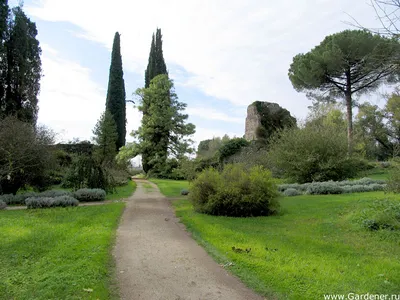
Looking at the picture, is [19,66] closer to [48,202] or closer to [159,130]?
[159,130]

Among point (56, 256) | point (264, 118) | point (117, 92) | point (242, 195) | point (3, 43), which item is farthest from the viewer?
point (117, 92)

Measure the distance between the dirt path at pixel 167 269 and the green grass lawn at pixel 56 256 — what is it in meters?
0.27

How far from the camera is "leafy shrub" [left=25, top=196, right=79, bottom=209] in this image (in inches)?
449

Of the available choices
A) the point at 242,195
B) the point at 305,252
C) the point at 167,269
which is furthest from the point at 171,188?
the point at 167,269

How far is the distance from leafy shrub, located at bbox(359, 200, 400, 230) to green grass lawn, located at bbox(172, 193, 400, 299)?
0.78ft

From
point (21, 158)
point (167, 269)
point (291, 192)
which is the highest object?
point (21, 158)

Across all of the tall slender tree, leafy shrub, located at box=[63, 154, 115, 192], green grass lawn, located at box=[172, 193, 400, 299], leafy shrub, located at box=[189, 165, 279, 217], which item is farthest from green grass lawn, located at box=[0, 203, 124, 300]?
the tall slender tree

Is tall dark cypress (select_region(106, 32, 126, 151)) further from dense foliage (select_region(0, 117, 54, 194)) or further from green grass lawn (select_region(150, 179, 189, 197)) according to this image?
dense foliage (select_region(0, 117, 54, 194))

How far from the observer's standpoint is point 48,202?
1162 cm

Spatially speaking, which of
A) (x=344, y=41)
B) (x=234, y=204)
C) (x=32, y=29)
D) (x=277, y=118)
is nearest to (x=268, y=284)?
(x=234, y=204)

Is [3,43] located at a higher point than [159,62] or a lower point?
lower

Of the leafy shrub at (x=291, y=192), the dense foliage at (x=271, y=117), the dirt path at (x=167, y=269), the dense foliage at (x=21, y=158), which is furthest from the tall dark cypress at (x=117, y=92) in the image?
the dirt path at (x=167, y=269)

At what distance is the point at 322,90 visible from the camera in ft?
96.6

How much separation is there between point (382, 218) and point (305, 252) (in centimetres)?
283
